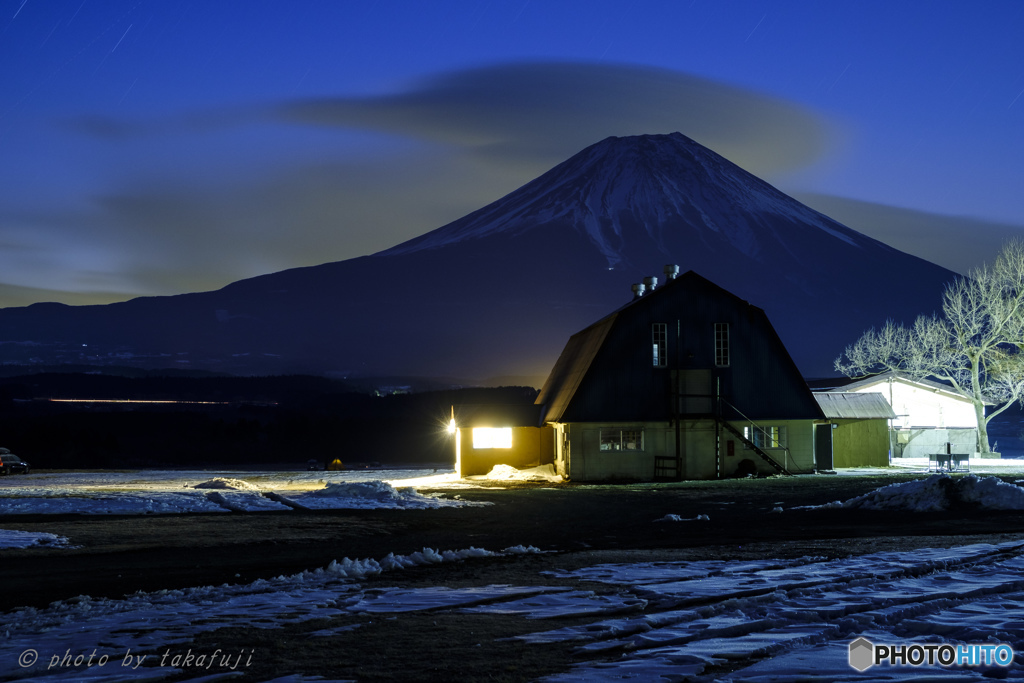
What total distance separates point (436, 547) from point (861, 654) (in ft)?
30.1

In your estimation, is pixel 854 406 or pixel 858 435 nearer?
pixel 858 435

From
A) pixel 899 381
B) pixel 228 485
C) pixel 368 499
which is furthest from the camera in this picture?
pixel 899 381

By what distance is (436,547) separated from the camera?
1669cm

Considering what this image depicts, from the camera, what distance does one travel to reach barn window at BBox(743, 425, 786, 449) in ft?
135

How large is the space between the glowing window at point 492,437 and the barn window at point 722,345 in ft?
31.5

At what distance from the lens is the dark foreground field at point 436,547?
890cm

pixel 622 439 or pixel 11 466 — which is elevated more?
pixel 622 439

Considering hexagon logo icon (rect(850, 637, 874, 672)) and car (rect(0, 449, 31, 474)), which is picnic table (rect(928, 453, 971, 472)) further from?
car (rect(0, 449, 31, 474))

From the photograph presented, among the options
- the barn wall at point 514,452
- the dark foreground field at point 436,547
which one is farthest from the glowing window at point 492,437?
the dark foreground field at point 436,547

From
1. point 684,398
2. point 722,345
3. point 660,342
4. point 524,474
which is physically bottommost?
point 524,474

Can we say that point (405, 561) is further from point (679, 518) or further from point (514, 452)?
point (514, 452)

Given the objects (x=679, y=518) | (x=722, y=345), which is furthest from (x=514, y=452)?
(x=679, y=518)

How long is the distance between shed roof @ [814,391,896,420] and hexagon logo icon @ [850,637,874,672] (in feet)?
130

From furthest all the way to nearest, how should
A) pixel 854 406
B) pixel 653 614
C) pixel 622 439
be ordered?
pixel 854 406 < pixel 622 439 < pixel 653 614
